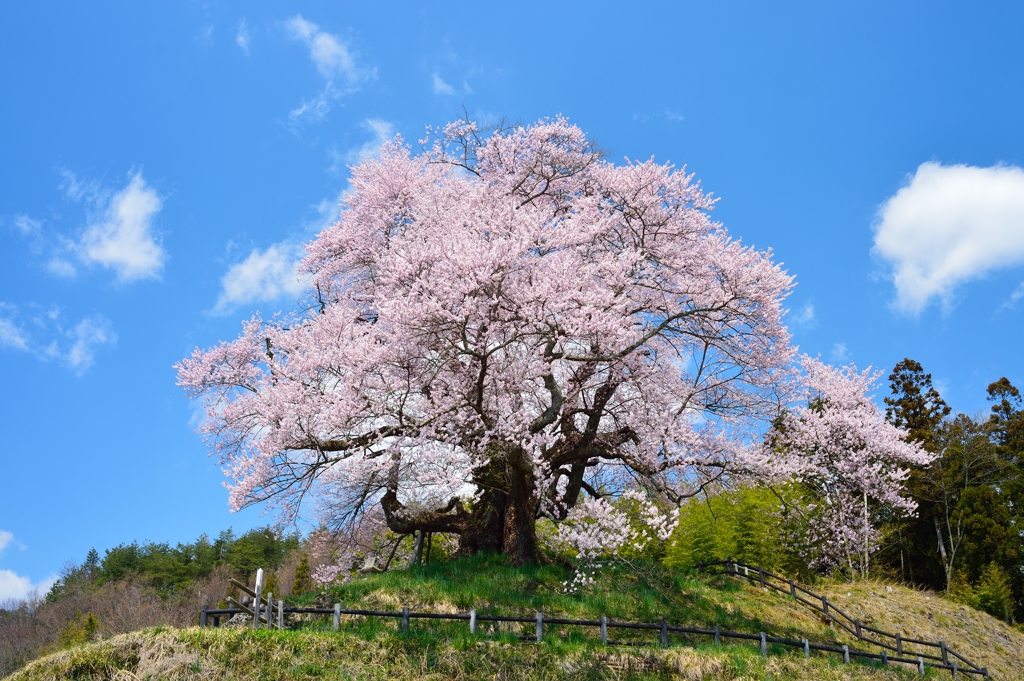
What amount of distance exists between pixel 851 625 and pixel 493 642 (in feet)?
45.9

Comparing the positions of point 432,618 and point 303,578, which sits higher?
point 303,578

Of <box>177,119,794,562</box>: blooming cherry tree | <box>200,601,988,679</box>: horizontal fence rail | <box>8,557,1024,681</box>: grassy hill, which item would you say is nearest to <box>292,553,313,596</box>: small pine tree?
<box>177,119,794,562</box>: blooming cherry tree

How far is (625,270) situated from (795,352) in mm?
5439

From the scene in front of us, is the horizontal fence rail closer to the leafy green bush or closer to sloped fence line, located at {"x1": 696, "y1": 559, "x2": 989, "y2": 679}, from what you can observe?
sloped fence line, located at {"x1": 696, "y1": 559, "x2": 989, "y2": 679}

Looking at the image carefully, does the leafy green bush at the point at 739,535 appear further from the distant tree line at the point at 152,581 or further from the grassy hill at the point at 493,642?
the distant tree line at the point at 152,581

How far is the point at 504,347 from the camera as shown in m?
16.4

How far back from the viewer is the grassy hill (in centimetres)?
1138

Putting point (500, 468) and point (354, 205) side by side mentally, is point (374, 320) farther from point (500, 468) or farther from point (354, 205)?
point (500, 468)

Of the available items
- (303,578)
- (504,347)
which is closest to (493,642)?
(504,347)

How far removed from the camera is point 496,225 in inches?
713

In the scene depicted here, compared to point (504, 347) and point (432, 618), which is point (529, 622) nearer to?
point (432, 618)

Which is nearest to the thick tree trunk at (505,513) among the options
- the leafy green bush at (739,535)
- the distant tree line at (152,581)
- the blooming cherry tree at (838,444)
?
the blooming cherry tree at (838,444)

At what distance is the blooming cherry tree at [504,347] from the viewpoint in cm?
1622

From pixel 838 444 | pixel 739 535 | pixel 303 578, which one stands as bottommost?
pixel 303 578
